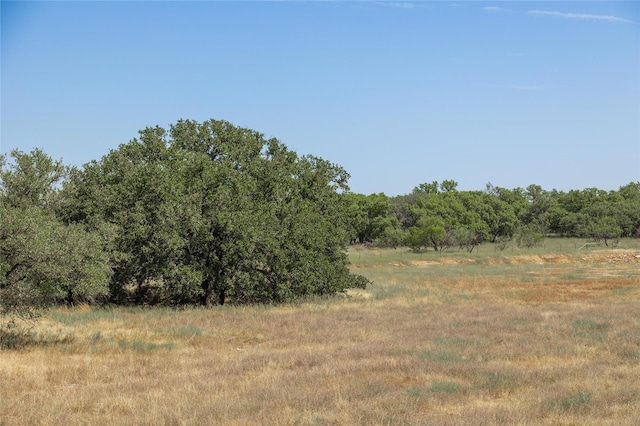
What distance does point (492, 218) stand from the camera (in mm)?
127812

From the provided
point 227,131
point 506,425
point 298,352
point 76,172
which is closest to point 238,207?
point 227,131

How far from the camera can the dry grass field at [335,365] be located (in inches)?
435

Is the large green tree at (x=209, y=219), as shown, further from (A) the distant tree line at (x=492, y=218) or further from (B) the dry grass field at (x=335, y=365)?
(A) the distant tree line at (x=492, y=218)

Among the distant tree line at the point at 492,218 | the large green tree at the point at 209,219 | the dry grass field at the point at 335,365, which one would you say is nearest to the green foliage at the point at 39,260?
the dry grass field at the point at 335,365

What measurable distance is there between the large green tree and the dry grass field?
2477 millimetres

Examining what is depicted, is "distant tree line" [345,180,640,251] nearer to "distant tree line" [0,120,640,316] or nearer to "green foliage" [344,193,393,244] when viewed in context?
"green foliage" [344,193,393,244]

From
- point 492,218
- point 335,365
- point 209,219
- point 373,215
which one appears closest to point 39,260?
point 335,365

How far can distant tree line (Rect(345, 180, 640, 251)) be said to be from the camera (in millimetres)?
94562

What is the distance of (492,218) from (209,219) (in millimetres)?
107247

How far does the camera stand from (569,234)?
125 metres

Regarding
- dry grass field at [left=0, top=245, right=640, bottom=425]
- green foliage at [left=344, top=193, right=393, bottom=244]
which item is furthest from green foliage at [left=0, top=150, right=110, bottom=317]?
green foliage at [left=344, top=193, right=393, bottom=244]

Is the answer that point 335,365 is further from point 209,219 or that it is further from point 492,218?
point 492,218

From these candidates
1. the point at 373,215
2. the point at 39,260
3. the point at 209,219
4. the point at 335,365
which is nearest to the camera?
the point at 335,365

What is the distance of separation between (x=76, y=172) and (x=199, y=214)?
28.7 feet
